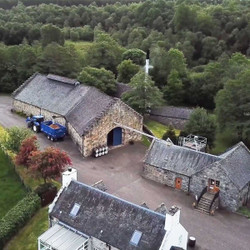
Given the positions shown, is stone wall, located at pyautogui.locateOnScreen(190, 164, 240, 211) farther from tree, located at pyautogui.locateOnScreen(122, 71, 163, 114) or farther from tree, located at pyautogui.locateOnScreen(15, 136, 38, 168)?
tree, located at pyautogui.locateOnScreen(122, 71, 163, 114)

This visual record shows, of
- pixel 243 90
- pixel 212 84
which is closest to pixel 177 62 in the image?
pixel 212 84

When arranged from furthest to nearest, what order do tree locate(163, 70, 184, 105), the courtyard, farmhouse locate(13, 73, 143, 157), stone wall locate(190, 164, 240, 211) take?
tree locate(163, 70, 184, 105) < farmhouse locate(13, 73, 143, 157) < stone wall locate(190, 164, 240, 211) < the courtyard

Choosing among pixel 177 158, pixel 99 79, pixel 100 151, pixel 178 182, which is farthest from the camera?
pixel 99 79

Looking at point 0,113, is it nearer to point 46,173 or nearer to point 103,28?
point 46,173

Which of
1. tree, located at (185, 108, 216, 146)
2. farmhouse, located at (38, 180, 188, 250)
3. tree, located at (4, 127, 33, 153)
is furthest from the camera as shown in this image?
tree, located at (185, 108, 216, 146)

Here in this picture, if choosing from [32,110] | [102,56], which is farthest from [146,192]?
[102,56]

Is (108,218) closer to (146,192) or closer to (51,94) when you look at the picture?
(146,192)

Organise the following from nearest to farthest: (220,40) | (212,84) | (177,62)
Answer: (212,84) → (177,62) → (220,40)

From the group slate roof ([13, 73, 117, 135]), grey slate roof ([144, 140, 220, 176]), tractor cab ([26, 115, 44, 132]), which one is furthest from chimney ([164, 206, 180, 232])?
tractor cab ([26, 115, 44, 132])
